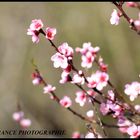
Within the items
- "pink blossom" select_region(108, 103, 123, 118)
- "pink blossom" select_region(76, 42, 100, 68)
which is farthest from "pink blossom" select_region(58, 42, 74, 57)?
"pink blossom" select_region(108, 103, 123, 118)

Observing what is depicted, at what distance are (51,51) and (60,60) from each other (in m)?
6.24

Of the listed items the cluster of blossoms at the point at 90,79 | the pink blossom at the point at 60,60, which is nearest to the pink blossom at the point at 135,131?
the cluster of blossoms at the point at 90,79

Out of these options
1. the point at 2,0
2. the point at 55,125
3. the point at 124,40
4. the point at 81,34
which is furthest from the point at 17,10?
the point at 55,125

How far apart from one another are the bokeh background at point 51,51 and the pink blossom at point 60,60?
13.5 feet

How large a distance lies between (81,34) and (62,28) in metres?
0.46

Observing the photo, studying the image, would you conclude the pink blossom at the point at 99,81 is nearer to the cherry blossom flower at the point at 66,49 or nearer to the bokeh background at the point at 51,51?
the cherry blossom flower at the point at 66,49

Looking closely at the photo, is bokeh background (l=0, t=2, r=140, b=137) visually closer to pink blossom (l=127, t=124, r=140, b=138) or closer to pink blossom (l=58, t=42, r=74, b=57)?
pink blossom (l=127, t=124, r=140, b=138)

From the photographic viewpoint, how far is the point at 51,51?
29.3 ft

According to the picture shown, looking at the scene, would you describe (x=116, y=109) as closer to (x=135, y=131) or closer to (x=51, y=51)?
(x=135, y=131)

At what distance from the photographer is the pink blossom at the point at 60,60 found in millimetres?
2697

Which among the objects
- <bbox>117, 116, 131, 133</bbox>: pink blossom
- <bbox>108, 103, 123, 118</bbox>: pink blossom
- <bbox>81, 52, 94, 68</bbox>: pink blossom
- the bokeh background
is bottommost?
<bbox>117, 116, 131, 133</bbox>: pink blossom

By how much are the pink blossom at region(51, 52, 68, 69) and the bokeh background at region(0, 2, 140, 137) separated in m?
4.10

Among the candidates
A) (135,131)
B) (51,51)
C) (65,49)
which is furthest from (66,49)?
(51,51)

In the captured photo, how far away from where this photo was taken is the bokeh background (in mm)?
7793
